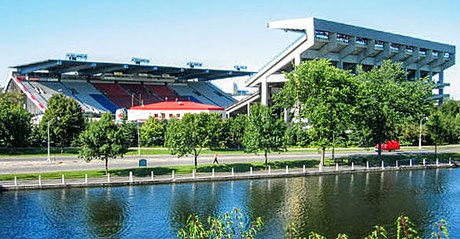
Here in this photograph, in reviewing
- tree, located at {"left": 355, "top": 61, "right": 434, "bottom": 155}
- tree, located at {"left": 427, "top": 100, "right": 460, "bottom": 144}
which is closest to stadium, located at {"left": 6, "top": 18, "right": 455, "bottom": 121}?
tree, located at {"left": 427, "top": 100, "right": 460, "bottom": 144}

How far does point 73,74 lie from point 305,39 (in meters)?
54.0

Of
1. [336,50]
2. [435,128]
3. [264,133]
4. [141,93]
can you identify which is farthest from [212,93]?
[264,133]

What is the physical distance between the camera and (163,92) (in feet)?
373

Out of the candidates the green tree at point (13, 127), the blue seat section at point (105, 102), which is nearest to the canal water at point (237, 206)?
the green tree at point (13, 127)

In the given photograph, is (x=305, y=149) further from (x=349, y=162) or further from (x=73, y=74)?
(x=73, y=74)

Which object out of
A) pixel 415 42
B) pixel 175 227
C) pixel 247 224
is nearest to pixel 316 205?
pixel 247 224

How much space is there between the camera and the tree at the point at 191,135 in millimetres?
46281

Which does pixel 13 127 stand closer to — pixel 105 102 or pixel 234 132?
pixel 234 132

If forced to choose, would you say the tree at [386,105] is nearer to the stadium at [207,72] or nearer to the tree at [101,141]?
the stadium at [207,72]

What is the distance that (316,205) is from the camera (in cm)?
3275

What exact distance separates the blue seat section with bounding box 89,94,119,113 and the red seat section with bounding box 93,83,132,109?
1644 mm

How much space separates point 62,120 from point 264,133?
2630 cm

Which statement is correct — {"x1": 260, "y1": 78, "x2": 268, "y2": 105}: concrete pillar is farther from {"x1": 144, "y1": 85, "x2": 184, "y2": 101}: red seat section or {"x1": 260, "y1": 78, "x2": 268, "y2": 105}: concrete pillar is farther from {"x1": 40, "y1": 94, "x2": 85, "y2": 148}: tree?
{"x1": 40, "y1": 94, "x2": 85, "y2": 148}: tree

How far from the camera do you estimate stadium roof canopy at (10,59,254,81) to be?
299 feet
